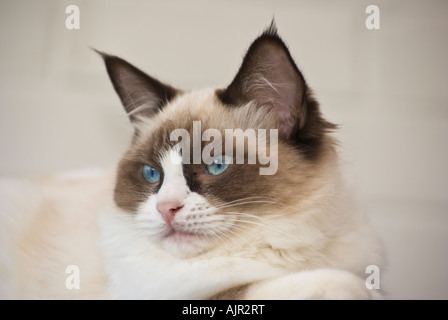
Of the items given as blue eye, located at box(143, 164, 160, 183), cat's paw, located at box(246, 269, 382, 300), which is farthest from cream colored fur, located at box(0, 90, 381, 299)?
blue eye, located at box(143, 164, 160, 183)

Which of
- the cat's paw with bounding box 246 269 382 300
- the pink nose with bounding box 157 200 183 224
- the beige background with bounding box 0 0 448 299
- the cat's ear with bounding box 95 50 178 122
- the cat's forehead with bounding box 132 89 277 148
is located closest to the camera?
the cat's paw with bounding box 246 269 382 300

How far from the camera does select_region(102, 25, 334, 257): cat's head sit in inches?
42.3

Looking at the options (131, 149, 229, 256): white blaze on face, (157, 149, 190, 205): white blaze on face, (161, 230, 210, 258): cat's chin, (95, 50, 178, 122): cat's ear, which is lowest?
(161, 230, 210, 258): cat's chin

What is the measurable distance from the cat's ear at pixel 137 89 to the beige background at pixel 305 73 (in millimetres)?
217

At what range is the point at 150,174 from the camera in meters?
1.25

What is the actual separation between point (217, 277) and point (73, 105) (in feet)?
3.50

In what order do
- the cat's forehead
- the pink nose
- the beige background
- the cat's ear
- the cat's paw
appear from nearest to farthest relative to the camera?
the cat's paw, the pink nose, the cat's forehead, the cat's ear, the beige background

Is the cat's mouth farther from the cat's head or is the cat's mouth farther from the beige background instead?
the beige background

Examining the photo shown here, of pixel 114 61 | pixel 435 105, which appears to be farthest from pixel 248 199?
pixel 435 105

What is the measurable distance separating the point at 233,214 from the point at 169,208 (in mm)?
151

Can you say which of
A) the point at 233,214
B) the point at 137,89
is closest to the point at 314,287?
the point at 233,214

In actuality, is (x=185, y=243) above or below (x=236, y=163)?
below

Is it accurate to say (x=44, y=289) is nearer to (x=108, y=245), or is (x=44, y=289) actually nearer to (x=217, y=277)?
(x=108, y=245)

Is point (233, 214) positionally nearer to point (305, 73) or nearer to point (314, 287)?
point (314, 287)
